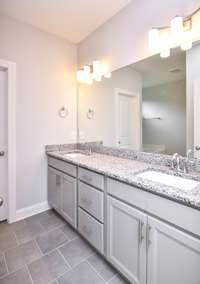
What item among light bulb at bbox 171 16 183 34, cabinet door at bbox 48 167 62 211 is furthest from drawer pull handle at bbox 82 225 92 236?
light bulb at bbox 171 16 183 34

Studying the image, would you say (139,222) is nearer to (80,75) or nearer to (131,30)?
(131,30)

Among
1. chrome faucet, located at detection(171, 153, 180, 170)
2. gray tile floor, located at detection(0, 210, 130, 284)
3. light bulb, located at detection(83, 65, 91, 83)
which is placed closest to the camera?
gray tile floor, located at detection(0, 210, 130, 284)

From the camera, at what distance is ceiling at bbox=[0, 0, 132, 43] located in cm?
185

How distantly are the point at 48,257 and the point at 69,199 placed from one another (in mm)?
574

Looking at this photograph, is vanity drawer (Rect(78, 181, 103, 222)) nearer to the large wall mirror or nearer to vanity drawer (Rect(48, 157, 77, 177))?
vanity drawer (Rect(48, 157, 77, 177))

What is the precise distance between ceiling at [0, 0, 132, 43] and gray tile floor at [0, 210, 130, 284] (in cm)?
257

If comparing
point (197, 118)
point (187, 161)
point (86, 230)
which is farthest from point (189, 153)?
point (86, 230)

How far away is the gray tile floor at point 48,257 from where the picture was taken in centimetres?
137

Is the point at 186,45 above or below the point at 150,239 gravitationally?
above

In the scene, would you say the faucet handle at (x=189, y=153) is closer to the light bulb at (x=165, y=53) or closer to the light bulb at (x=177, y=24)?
the light bulb at (x=165, y=53)

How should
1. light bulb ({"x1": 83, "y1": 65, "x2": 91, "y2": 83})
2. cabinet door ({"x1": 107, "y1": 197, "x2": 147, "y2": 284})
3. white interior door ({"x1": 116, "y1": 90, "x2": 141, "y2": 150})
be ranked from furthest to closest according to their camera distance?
light bulb ({"x1": 83, "y1": 65, "x2": 91, "y2": 83})
white interior door ({"x1": 116, "y1": 90, "x2": 141, "y2": 150})
cabinet door ({"x1": 107, "y1": 197, "x2": 147, "y2": 284})

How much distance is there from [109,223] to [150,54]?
1638 mm

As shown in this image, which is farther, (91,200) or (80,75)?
(80,75)

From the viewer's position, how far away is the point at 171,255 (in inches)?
38.5
